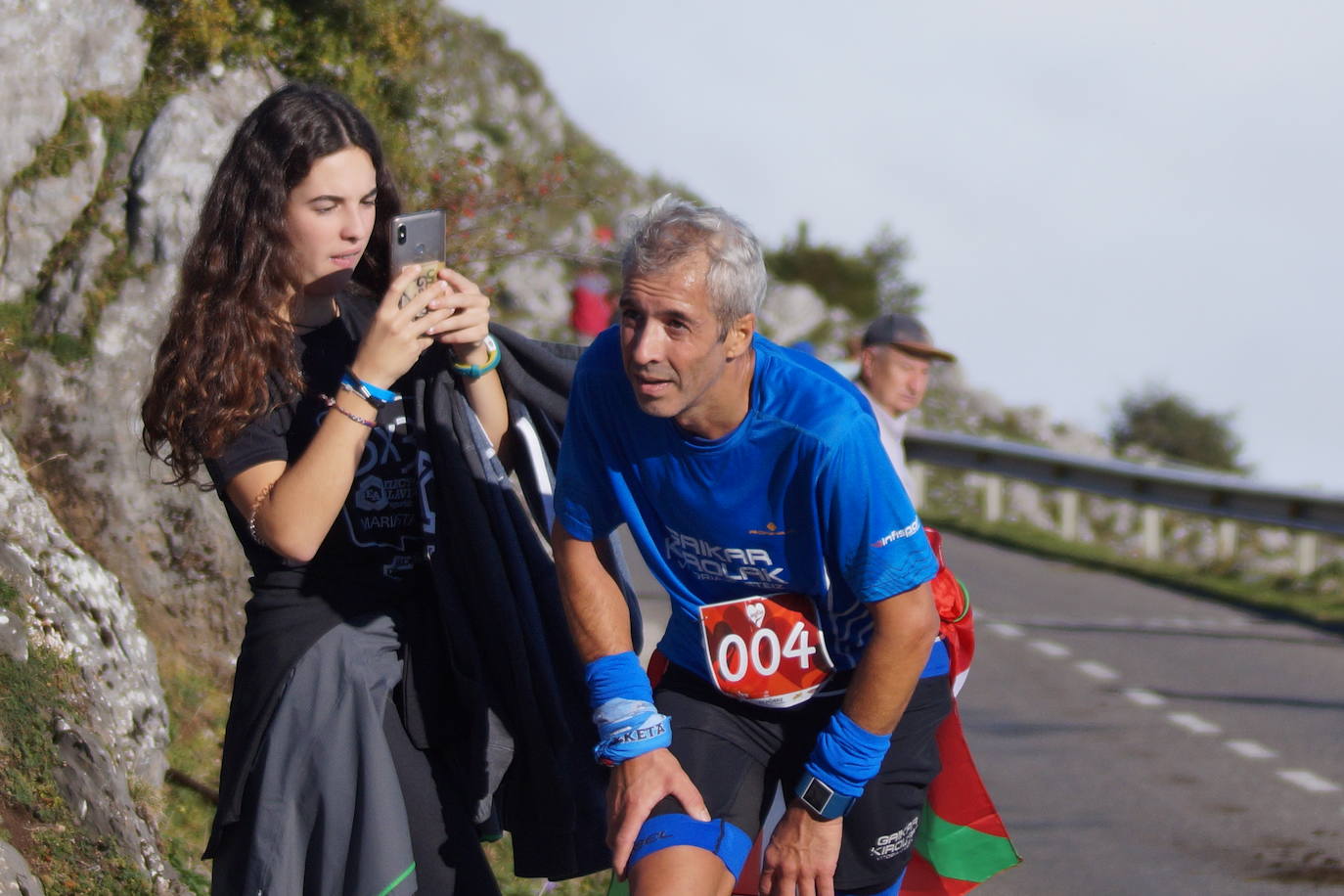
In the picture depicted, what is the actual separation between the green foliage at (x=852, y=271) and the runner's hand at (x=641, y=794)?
3635cm

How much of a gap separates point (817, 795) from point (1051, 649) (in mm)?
7526

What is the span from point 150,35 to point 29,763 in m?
4.70

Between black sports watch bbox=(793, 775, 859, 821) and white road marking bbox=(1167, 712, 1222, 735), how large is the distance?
5594mm

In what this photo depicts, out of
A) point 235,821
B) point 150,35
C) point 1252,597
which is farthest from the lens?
point 1252,597

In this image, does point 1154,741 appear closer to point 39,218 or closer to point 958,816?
point 958,816

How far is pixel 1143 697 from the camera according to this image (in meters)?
9.27

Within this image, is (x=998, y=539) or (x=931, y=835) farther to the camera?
(x=998, y=539)

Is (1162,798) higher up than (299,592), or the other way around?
(299,592)

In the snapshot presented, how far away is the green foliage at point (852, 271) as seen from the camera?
40.0 meters

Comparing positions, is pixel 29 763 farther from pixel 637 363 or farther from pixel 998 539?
pixel 998 539

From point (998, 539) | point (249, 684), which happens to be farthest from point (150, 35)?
point (998, 539)

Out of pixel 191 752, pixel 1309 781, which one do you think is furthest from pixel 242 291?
pixel 1309 781

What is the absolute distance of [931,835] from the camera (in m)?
4.07

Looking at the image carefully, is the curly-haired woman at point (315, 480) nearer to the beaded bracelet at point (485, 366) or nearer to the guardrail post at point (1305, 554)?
the beaded bracelet at point (485, 366)
